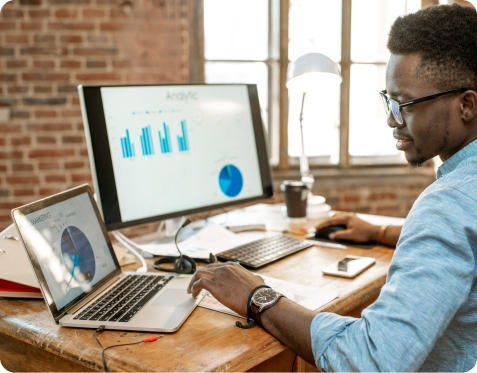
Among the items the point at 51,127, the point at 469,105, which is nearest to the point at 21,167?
the point at 51,127

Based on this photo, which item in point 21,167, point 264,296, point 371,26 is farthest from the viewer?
point 371,26

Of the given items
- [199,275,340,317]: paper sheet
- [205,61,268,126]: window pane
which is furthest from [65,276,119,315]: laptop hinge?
[205,61,268,126]: window pane

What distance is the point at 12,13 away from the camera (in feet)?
7.93

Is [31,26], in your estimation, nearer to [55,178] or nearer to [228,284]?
[55,178]

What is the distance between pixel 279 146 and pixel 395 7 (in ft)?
4.67

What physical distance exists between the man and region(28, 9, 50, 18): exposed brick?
7.35ft

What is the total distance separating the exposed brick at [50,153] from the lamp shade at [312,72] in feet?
4.92

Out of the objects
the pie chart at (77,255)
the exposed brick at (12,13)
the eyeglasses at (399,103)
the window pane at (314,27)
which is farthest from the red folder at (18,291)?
the window pane at (314,27)

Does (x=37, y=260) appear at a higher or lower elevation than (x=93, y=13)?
lower

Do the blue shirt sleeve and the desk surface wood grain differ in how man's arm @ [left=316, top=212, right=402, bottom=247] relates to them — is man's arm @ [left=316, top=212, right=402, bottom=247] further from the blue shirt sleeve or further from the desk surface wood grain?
the blue shirt sleeve

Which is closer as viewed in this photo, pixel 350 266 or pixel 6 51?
pixel 350 266

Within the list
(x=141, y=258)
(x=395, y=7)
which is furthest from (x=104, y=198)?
(x=395, y=7)

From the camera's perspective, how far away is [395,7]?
3248 mm

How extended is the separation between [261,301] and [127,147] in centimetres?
70
